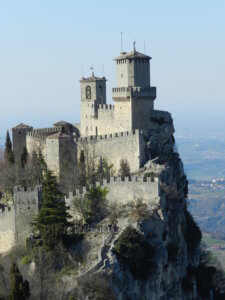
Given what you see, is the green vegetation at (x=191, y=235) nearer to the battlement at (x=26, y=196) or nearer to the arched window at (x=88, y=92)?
the battlement at (x=26, y=196)

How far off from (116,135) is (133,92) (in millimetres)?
Answer: 4607

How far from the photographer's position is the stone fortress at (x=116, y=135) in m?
50.3

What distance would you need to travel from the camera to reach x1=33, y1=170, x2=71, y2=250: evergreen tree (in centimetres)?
4619

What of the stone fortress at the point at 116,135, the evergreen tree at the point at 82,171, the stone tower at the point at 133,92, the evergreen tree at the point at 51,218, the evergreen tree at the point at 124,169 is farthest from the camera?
the stone tower at the point at 133,92

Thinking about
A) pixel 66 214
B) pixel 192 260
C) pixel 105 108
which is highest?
pixel 105 108

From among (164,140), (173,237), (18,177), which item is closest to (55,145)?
(18,177)

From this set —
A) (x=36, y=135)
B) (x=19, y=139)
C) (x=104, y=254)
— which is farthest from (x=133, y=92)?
(x=104, y=254)

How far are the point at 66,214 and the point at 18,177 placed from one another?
11371 millimetres

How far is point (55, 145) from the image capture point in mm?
58250

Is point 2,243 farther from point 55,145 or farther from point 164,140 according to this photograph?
point 164,140

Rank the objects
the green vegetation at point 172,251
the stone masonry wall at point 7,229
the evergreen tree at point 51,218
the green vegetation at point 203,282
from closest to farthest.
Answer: the evergreen tree at point 51,218 → the stone masonry wall at point 7,229 → the green vegetation at point 172,251 → the green vegetation at point 203,282

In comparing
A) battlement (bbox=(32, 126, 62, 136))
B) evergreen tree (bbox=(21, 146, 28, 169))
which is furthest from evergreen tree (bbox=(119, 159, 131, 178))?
battlement (bbox=(32, 126, 62, 136))

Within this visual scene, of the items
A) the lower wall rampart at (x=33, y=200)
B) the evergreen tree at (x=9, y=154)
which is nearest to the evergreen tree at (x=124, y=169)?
the lower wall rampart at (x=33, y=200)

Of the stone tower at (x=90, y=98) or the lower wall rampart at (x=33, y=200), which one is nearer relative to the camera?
the lower wall rampart at (x=33, y=200)
